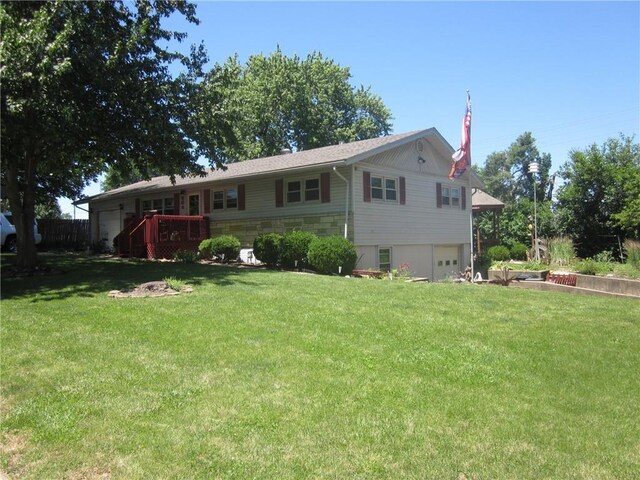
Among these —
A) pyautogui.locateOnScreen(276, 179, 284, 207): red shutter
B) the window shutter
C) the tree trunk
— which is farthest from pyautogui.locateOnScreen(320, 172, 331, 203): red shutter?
the tree trunk

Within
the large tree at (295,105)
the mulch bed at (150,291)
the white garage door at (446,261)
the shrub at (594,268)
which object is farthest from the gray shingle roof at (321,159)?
the large tree at (295,105)

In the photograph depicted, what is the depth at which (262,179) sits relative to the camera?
1892 centimetres

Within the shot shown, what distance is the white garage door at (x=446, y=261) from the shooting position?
68.4ft

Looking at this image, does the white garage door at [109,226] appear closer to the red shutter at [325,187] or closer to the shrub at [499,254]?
the red shutter at [325,187]

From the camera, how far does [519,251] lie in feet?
86.7

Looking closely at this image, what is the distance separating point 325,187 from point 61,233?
16939 mm

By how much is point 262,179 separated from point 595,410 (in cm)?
1580

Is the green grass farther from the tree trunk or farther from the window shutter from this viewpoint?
the window shutter

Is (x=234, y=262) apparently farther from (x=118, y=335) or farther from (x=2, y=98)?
(x=118, y=335)

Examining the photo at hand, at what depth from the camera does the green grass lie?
334cm

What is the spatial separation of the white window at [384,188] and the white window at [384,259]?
1.79m

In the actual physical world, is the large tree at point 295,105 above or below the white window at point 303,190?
above

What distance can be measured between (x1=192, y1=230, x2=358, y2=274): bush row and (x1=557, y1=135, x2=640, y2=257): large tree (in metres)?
12.9

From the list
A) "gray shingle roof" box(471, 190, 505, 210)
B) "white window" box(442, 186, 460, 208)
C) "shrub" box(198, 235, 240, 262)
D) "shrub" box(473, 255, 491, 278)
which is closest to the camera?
"shrub" box(198, 235, 240, 262)
